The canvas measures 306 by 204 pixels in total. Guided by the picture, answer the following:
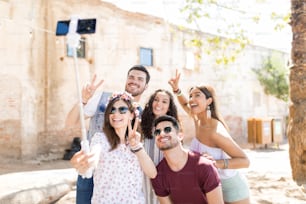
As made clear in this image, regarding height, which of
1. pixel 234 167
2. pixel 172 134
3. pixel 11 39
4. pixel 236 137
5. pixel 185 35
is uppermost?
pixel 185 35

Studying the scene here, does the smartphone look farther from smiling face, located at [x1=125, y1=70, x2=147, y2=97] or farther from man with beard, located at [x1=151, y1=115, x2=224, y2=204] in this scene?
man with beard, located at [x1=151, y1=115, x2=224, y2=204]

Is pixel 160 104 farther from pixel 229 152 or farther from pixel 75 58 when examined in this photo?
pixel 75 58

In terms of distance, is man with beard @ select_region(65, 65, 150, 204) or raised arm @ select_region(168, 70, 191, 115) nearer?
man with beard @ select_region(65, 65, 150, 204)

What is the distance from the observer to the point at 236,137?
18734 mm

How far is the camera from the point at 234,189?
2.94 metres

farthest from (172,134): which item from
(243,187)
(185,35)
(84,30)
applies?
(185,35)

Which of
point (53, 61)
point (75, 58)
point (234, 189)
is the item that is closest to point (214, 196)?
point (234, 189)

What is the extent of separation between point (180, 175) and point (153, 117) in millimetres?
653

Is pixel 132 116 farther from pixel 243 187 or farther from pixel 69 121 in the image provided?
pixel 243 187

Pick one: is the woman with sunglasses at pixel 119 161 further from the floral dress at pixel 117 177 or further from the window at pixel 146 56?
the window at pixel 146 56

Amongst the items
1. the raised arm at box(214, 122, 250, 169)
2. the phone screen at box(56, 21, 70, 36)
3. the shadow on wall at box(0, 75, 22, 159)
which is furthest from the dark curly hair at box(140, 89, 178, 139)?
the shadow on wall at box(0, 75, 22, 159)

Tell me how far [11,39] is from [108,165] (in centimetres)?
1004

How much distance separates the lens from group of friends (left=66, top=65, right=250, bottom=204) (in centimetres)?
247

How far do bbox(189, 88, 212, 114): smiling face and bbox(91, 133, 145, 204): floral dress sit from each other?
0.82 metres
